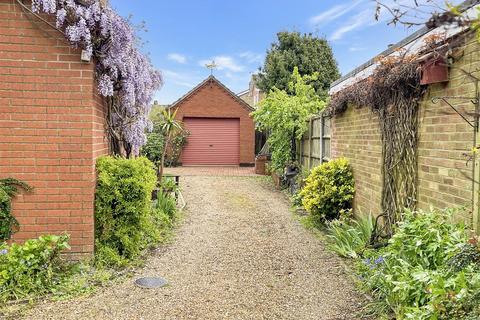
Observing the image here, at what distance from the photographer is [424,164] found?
4301 mm

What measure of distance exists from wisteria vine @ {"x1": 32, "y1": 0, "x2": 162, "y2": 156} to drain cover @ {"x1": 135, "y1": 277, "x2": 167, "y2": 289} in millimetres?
2252

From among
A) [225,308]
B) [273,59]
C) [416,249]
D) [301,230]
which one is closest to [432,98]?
[416,249]

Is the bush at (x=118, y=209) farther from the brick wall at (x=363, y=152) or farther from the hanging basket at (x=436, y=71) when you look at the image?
the hanging basket at (x=436, y=71)

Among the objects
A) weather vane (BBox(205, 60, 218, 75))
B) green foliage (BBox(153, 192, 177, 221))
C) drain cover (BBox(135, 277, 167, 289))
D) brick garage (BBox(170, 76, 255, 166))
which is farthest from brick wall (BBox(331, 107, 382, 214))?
weather vane (BBox(205, 60, 218, 75))

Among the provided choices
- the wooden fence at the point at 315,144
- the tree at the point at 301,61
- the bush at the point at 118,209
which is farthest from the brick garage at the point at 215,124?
the bush at the point at 118,209

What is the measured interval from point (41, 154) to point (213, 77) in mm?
15603

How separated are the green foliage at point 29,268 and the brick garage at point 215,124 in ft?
51.3

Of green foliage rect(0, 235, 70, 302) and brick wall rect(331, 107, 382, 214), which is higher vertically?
brick wall rect(331, 107, 382, 214)

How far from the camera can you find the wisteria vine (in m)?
4.36

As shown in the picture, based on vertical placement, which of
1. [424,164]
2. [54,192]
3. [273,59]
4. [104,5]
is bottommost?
[54,192]

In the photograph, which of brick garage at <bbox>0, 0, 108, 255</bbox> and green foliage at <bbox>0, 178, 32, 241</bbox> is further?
brick garage at <bbox>0, 0, 108, 255</bbox>

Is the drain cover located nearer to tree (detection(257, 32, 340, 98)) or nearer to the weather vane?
the weather vane

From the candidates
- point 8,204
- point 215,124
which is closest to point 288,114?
point 8,204

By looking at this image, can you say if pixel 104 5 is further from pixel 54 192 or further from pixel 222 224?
pixel 222 224
